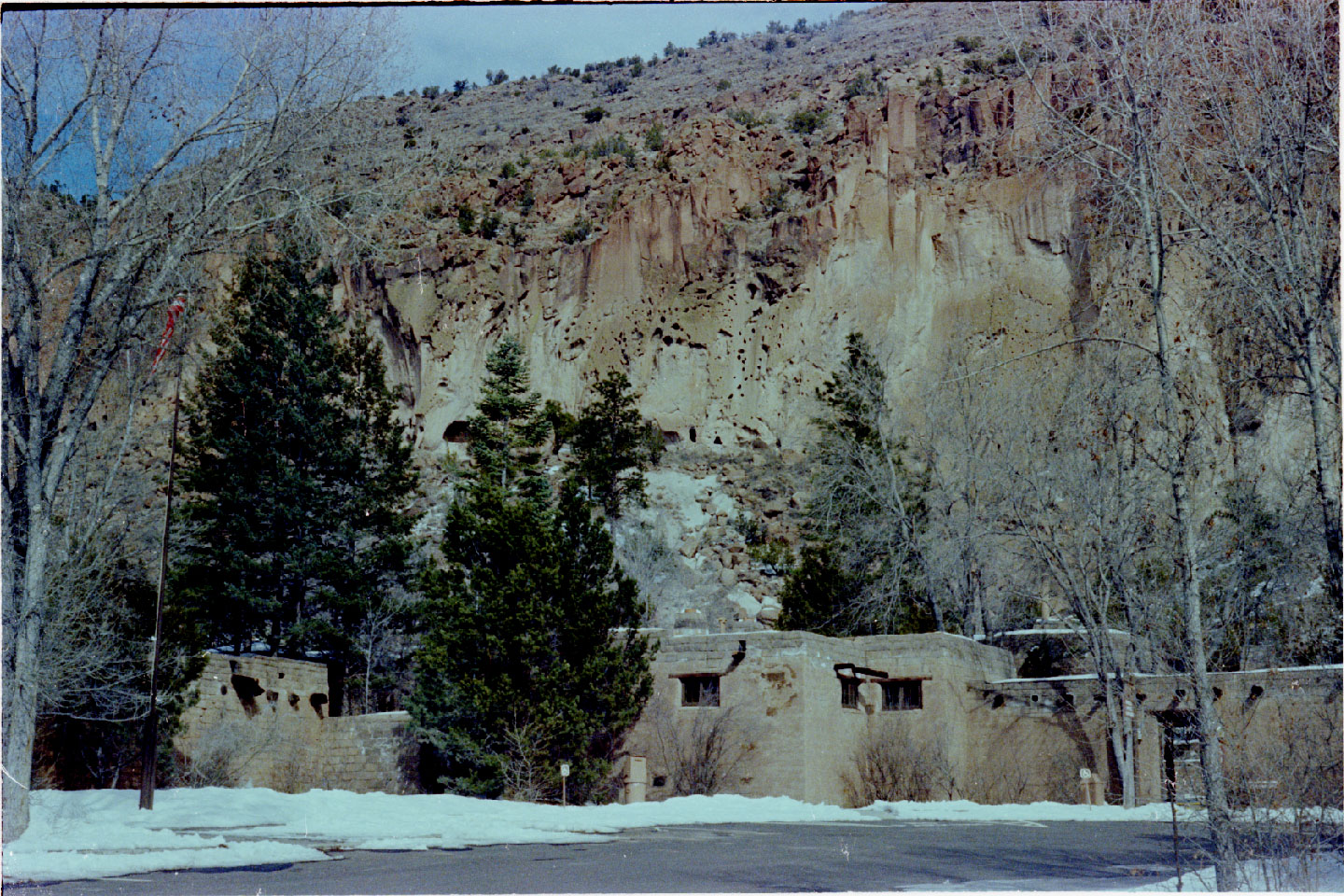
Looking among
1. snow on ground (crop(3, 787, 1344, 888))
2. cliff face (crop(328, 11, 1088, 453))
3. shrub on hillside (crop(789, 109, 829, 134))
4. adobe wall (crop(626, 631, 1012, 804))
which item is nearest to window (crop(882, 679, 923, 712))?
adobe wall (crop(626, 631, 1012, 804))

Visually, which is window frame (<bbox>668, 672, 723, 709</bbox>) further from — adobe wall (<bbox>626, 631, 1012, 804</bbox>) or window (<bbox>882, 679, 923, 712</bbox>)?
window (<bbox>882, 679, 923, 712</bbox>)

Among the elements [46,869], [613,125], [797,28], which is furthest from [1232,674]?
[797,28]

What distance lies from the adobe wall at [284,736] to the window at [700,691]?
18.6 feet

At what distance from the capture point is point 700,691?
971 inches

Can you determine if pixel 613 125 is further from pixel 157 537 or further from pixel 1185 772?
pixel 1185 772

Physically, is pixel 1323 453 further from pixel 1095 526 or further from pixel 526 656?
pixel 526 656

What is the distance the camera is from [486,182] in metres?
72.2

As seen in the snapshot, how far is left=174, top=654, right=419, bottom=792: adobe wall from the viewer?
79.7 feet

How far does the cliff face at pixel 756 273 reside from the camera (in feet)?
191

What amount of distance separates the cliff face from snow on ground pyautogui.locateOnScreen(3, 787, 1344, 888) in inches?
1389

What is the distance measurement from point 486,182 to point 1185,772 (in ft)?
184

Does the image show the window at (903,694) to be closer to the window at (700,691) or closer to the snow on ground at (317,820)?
the snow on ground at (317,820)

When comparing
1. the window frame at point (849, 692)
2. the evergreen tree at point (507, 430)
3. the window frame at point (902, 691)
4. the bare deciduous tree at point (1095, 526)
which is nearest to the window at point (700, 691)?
the window frame at point (849, 692)

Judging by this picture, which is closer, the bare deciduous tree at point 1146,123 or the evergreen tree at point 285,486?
the bare deciduous tree at point 1146,123
